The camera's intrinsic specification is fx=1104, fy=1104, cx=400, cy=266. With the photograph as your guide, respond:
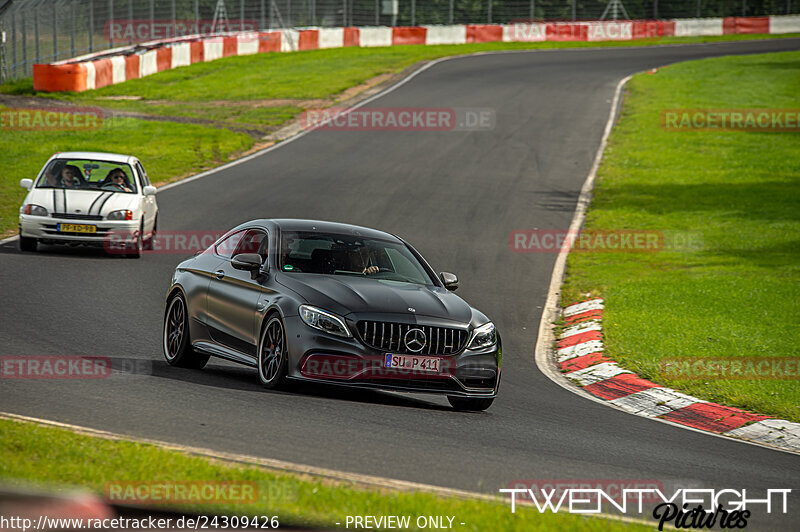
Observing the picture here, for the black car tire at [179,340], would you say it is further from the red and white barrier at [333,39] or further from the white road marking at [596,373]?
the red and white barrier at [333,39]

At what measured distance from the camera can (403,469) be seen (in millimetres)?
7027

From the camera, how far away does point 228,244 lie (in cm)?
1118

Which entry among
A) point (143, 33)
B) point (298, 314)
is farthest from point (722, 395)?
point (143, 33)

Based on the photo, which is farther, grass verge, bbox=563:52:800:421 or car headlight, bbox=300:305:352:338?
grass verge, bbox=563:52:800:421

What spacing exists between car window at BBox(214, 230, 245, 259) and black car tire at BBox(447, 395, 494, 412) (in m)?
2.78

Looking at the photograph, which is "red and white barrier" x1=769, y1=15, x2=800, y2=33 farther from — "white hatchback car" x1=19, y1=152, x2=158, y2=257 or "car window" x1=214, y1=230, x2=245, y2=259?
"car window" x1=214, y1=230, x2=245, y2=259

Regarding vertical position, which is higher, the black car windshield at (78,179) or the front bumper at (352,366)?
the black car windshield at (78,179)

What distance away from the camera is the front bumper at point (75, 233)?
17375mm

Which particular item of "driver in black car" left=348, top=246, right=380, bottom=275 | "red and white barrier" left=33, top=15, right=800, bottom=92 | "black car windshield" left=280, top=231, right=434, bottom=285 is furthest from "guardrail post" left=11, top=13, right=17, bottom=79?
"driver in black car" left=348, top=246, right=380, bottom=275

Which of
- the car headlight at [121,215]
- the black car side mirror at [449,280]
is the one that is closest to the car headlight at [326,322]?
the black car side mirror at [449,280]

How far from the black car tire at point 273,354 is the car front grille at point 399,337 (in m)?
0.71

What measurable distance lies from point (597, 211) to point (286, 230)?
13.8m

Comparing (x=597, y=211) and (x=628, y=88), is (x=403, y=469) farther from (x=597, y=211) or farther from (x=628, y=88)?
(x=628, y=88)

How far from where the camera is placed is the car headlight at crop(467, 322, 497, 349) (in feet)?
31.6
